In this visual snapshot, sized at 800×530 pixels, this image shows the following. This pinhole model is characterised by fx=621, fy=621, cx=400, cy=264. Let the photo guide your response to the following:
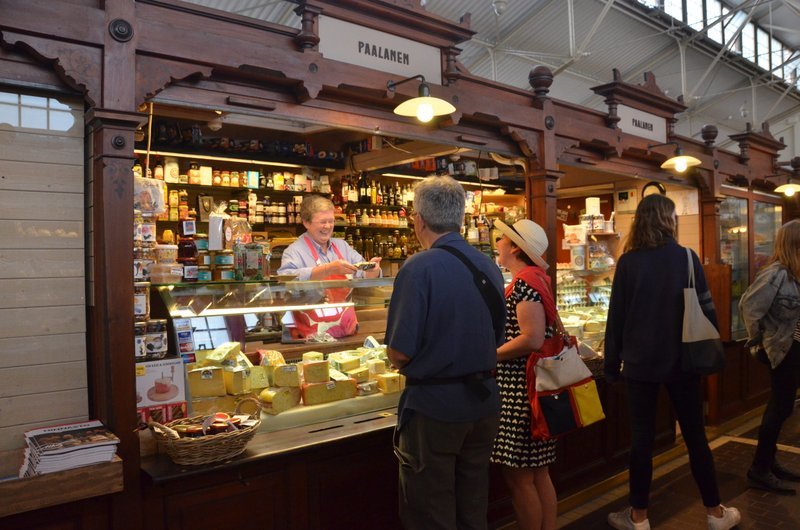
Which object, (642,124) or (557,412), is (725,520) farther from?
(642,124)

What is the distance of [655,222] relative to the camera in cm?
344

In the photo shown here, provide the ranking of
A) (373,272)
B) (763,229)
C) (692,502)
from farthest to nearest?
(763,229), (692,502), (373,272)

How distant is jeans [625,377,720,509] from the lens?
3.42m

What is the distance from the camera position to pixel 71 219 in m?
2.56

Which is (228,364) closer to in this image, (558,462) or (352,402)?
(352,402)

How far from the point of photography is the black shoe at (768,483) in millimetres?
4219

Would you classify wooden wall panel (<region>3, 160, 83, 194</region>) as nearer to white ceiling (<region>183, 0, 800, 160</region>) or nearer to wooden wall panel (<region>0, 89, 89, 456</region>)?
wooden wall panel (<region>0, 89, 89, 456</region>)

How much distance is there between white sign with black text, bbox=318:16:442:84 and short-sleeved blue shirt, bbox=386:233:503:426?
148cm

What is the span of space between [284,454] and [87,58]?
1.84 metres

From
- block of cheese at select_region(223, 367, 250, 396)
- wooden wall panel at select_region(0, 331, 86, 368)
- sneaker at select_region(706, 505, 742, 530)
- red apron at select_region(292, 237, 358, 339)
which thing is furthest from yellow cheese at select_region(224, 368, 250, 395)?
sneaker at select_region(706, 505, 742, 530)

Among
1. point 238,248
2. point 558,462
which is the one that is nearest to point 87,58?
point 238,248

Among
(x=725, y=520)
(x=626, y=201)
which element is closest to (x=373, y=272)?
(x=725, y=520)

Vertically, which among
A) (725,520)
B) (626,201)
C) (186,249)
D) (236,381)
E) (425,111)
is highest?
(425,111)

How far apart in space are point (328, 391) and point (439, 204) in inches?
53.7
